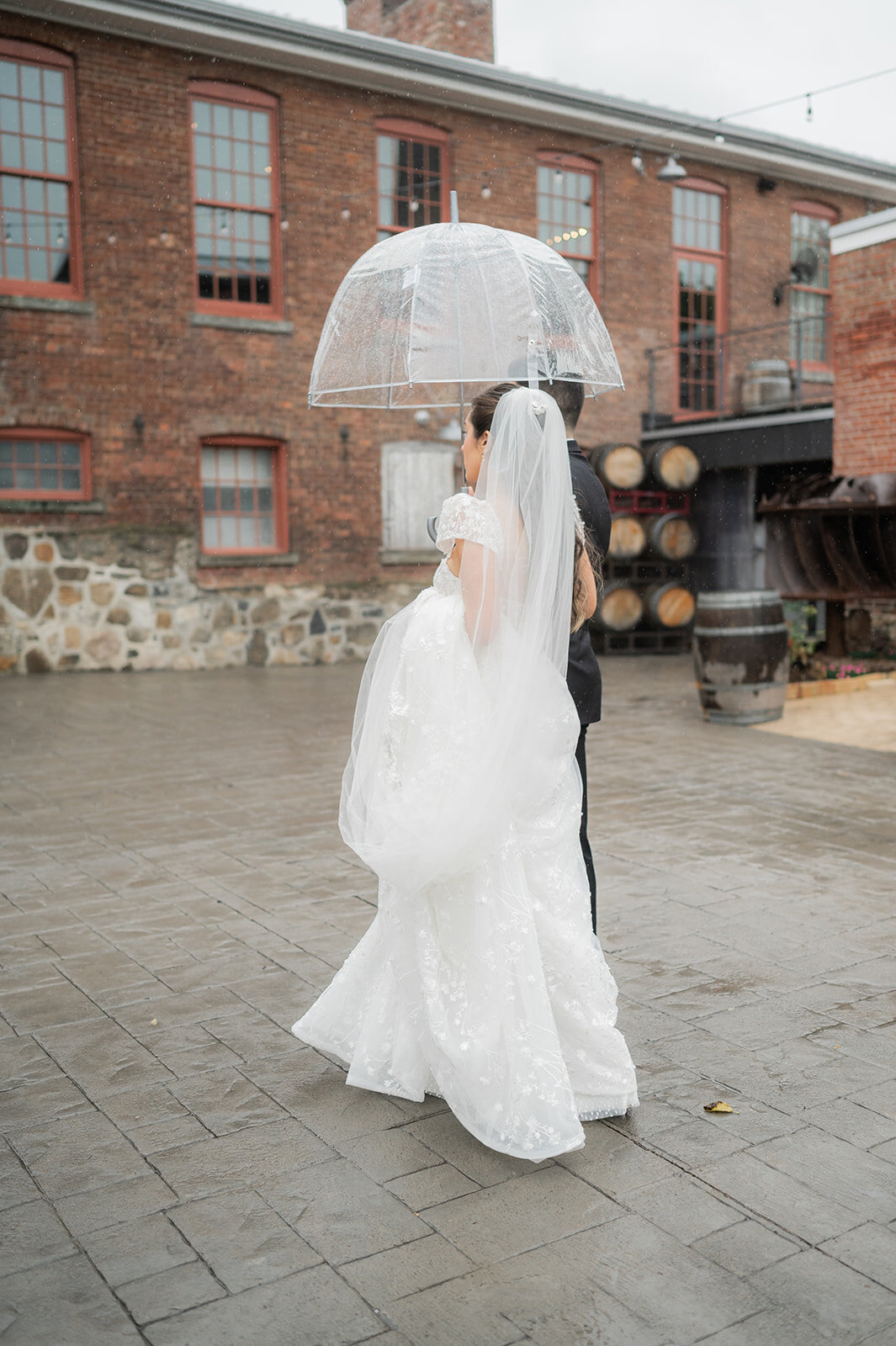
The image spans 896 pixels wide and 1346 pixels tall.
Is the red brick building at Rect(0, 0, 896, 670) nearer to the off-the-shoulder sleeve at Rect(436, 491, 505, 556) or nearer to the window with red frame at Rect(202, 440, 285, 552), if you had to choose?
the window with red frame at Rect(202, 440, 285, 552)

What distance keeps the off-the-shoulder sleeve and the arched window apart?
10.7m

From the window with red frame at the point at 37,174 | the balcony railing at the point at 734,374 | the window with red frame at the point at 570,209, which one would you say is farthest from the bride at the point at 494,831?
the window with red frame at the point at 570,209

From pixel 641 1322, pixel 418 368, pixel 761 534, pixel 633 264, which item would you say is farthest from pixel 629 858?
pixel 633 264

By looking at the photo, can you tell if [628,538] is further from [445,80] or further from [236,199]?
[236,199]

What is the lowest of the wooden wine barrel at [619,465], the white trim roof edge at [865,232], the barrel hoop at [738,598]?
the barrel hoop at [738,598]

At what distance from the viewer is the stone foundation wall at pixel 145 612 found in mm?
12039

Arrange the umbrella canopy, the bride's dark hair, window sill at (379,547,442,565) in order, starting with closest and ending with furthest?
the bride's dark hair
the umbrella canopy
window sill at (379,547,442,565)

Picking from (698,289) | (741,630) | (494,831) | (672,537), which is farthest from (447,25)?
(494,831)

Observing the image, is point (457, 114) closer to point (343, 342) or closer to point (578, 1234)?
point (343, 342)

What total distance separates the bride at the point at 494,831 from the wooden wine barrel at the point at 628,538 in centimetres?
1145

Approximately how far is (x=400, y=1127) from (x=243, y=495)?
1138cm

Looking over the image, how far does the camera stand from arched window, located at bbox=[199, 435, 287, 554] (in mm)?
13406

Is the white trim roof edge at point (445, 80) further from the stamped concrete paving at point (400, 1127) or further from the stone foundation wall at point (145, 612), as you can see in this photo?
the stamped concrete paving at point (400, 1127)

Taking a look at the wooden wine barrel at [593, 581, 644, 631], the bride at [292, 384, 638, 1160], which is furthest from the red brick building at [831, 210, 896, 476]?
the bride at [292, 384, 638, 1160]
